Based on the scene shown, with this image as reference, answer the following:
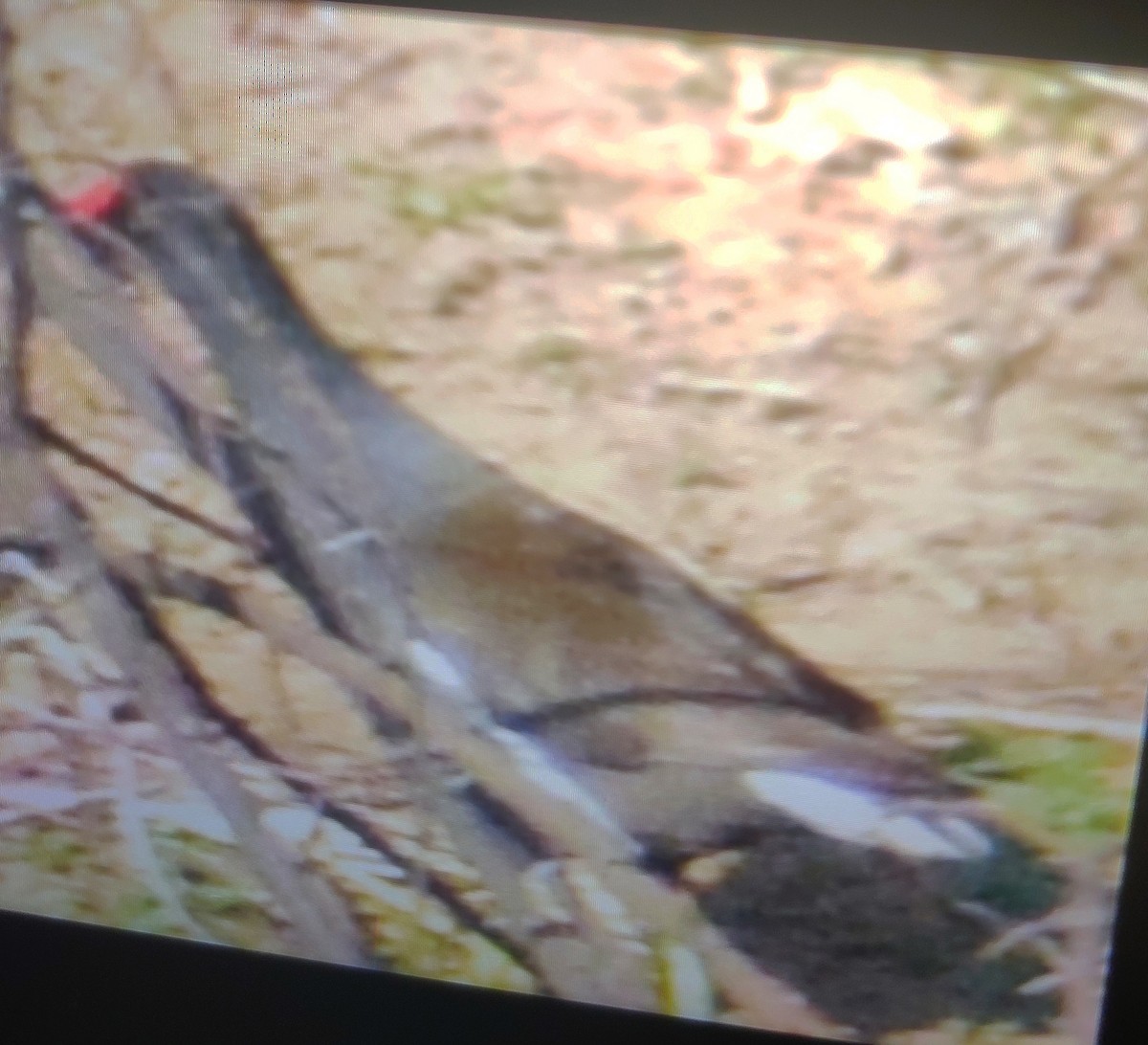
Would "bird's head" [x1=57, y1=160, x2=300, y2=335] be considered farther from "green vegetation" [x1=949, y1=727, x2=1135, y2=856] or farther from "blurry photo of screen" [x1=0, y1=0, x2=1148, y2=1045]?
"green vegetation" [x1=949, y1=727, x2=1135, y2=856]

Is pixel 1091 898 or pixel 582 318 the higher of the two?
pixel 582 318

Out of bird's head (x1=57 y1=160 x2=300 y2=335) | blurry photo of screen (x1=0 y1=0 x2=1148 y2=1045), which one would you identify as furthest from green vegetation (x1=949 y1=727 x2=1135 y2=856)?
bird's head (x1=57 y1=160 x2=300 y2=335)

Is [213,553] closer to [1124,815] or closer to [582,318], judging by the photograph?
[582,318]

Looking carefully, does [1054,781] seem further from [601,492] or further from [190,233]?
[190,233]

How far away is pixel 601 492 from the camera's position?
2.54ft

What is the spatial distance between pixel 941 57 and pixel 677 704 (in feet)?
1.51

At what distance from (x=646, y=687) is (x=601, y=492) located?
0.15 m

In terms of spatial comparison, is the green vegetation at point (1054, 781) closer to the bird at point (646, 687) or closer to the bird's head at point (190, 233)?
the bird at point (646, 687)

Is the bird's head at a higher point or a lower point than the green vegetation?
higher

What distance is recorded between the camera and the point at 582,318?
75 centimetres

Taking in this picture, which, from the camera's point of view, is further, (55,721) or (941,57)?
(55,721)

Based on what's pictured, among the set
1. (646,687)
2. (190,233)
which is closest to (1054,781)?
(646,687)

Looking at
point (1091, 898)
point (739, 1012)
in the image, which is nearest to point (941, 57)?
point (1091, 898)

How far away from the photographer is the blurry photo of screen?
0.72m
